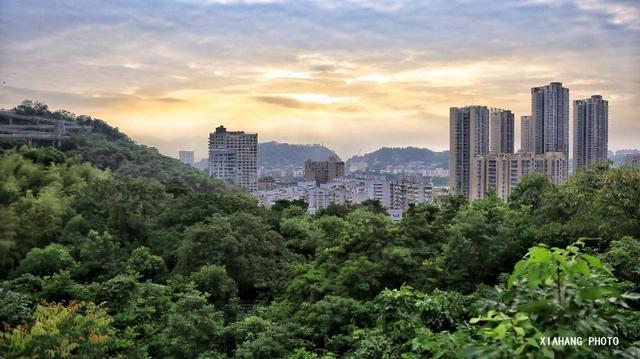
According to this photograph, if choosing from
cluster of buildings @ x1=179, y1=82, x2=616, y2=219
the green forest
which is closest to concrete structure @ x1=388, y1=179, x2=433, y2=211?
cluster of buildings @ x1=179, y1=82, x2=616, y2=219

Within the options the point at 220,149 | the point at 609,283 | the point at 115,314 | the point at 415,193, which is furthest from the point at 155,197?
the point at 220,149

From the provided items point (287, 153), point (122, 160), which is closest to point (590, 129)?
point (122, 160)

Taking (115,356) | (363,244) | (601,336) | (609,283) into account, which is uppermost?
(609,283)

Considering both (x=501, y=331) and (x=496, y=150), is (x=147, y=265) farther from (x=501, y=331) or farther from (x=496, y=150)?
(x=496, y=150)

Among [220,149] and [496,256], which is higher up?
[220,149]

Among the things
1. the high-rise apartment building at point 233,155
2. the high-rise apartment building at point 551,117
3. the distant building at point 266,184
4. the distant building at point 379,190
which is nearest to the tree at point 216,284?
the high-rise apartment building at point 551,117

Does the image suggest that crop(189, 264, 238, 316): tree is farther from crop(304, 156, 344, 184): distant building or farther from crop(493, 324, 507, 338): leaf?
crop(304, 156, 344, 184): distant building

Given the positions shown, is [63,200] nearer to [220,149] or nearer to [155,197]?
[155,197]

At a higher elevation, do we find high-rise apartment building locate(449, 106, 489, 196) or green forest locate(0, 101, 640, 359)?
high-rise apartment building locate(449, 106, 489, 196)
